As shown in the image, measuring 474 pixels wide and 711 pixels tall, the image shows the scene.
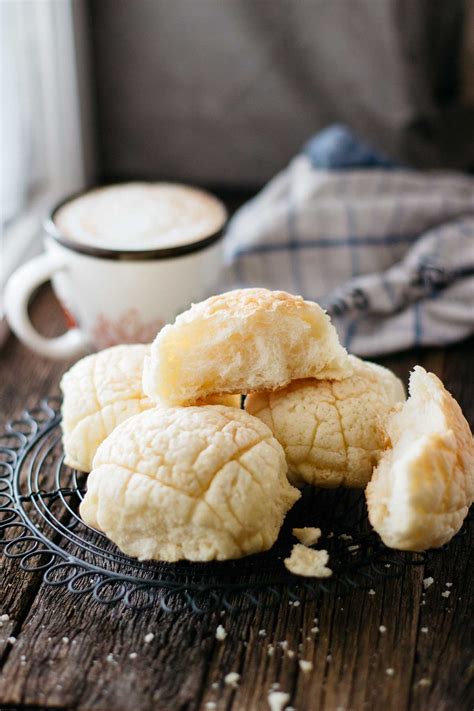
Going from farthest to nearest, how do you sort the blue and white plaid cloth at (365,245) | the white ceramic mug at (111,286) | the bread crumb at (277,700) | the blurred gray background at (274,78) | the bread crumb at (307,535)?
the blurred gray background at (274,78)
the blue and white plaid cloth at (365,245)
the white ceramic mug at (111,286)
the bread crumb at (307,535)
the bread crumb at (277,700)

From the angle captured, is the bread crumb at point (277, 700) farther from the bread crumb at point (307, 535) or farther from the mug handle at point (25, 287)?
the mug handle at point (25, 287)

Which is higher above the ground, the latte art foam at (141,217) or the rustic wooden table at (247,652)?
the latte art foam at (141,217)

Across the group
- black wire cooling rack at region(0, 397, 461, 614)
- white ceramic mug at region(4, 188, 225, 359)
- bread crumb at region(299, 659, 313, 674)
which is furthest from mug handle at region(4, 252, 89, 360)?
bread crumb at region(299, 659, 313, 674)

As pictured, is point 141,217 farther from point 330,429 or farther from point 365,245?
point 330,429

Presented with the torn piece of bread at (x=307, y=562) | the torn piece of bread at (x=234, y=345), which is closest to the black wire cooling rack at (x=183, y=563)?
the torn piece of bread at (x=307, y=562)

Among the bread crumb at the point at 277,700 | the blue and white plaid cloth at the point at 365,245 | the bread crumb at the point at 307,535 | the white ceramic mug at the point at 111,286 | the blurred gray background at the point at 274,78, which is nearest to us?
the bread crumb at the point at 277,700

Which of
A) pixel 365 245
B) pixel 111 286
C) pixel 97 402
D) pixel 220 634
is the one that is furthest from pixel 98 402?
pixel 365 245

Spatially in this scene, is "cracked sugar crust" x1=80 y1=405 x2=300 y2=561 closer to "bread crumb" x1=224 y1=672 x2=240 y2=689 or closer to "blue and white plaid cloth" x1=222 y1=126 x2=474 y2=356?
"bread crumb" x1=224 y1=672 x2=240 y2=689
